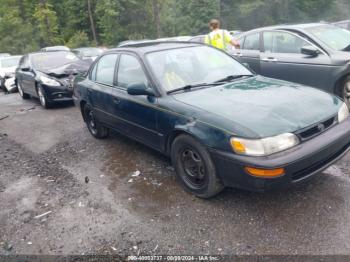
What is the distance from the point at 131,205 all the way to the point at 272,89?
80.1 inches

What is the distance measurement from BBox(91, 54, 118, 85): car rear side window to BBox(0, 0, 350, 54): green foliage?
30.0 metres

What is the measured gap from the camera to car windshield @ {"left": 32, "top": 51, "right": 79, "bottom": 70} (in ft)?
30.0

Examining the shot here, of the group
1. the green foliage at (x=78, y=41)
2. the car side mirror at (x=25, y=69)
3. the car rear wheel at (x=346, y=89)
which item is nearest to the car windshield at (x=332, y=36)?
the car rear wheel at (x=346, y=89)

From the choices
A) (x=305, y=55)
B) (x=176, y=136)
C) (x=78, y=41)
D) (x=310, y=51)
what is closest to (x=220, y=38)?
(x=305, y=55)

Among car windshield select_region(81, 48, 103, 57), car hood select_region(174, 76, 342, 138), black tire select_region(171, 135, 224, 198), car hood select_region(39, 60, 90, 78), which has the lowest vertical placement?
car windshield select_region(81, 48, 103, 57)

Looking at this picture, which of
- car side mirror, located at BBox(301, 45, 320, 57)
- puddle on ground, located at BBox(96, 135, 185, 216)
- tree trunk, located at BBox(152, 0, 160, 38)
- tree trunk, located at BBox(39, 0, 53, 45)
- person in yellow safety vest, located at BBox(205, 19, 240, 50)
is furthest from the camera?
tree trunk, located at BBox(152, 0, 160, 38)

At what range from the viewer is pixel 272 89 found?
12.3 ft

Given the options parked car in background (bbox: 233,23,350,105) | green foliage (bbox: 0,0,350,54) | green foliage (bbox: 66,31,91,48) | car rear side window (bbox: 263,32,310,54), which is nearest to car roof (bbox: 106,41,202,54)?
parked car in background (bbox: 233,23,350,105)

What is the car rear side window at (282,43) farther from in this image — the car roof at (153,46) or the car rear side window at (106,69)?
the car rear side window at (106,69)

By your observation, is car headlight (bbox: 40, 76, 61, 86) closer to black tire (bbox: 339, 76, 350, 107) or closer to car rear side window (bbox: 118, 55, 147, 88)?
car rear side window (bbox: 118, 55, 147, 88)

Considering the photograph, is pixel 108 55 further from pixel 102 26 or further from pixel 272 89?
pixel 102 26

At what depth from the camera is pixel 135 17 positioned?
36531 mm

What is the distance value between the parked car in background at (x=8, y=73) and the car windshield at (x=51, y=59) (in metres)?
3.76

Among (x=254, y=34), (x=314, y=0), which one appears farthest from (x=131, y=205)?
(x=314, y=0)
